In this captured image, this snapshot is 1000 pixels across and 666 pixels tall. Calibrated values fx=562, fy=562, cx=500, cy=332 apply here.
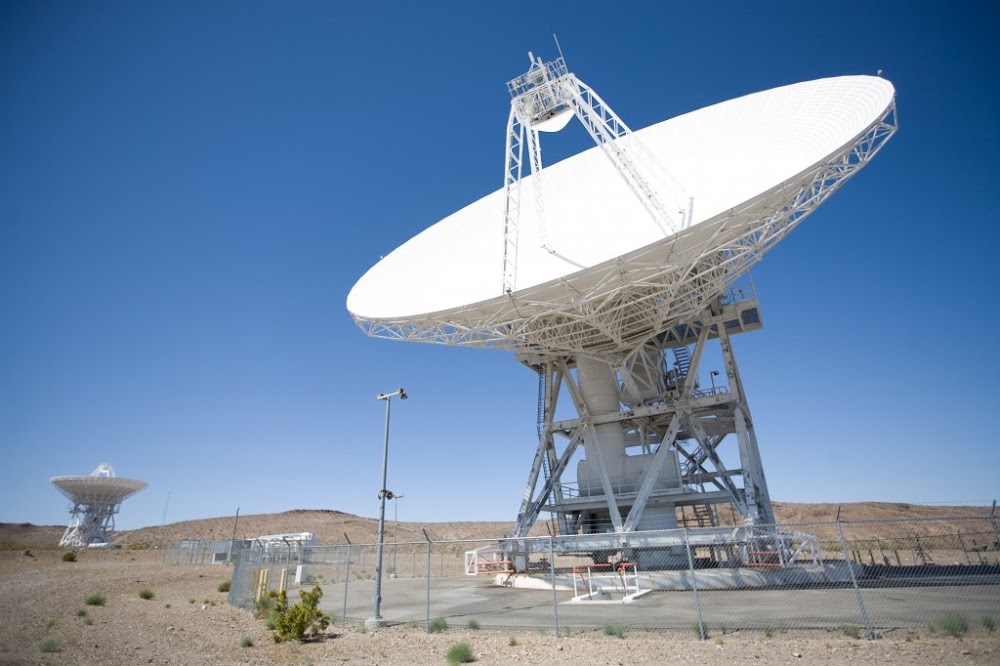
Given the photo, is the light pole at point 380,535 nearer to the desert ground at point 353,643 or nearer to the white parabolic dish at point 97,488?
the desert ground at point 353,643

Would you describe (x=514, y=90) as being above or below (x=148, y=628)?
above

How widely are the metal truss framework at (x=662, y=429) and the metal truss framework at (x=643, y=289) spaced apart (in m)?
2.49

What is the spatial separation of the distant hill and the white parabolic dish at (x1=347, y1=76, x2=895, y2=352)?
52.5m

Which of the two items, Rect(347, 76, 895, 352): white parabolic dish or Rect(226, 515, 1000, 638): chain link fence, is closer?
Rect(226, 515, 1000, 638): chain link fence

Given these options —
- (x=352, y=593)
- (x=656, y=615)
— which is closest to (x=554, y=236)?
(x=656, y=615)

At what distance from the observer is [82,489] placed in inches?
2339

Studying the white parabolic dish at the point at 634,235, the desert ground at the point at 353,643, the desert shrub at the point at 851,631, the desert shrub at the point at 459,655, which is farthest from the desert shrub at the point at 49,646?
the desert shrub at the point at 851,631

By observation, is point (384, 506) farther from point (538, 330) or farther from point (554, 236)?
point (554, 236)

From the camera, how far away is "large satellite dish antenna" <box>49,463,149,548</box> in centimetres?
5869

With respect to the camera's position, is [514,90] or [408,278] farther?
[408,278]

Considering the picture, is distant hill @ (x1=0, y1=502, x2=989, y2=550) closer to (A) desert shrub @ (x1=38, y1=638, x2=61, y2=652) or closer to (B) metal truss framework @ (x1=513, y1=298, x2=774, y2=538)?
(B) metal truss framework @ (x1=513, y1=298, x2=774, y2=538)

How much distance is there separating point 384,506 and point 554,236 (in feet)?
39.8

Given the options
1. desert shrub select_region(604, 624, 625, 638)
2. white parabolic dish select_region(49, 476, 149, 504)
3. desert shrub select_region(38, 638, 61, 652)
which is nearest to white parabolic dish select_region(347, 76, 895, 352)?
desert shrub select_region(604, 624, 625, 638)

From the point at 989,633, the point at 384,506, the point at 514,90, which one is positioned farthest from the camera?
the point at 514,90
